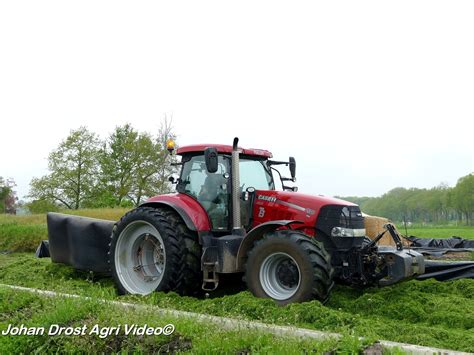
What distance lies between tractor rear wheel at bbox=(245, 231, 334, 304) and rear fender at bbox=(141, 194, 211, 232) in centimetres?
104

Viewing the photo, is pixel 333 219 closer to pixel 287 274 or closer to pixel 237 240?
pixel 287 274

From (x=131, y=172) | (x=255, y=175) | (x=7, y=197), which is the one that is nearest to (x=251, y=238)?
(x=255, y=175)

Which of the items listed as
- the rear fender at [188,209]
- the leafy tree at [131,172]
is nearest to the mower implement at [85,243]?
the rear fender at [188,209]

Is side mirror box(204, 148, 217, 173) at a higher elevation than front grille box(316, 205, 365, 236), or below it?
higher

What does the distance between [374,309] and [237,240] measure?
200cm

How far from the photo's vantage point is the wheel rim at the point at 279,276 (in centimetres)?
689

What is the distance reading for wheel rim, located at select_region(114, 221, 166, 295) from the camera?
833 centimetres

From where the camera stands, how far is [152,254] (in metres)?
8.54

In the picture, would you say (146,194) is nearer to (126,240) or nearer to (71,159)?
(71,159)

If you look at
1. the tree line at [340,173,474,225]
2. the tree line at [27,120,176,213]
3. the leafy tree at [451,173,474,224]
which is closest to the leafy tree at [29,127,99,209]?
the tree line at [27,120,176,213]

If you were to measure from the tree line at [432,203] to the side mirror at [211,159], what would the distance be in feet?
166

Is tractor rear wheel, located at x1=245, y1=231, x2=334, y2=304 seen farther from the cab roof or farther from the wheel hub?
the cab roof

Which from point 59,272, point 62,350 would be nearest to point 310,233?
point 62,350

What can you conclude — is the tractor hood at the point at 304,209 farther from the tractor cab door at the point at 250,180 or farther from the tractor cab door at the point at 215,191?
the tractor cab door at the point at 215,191
